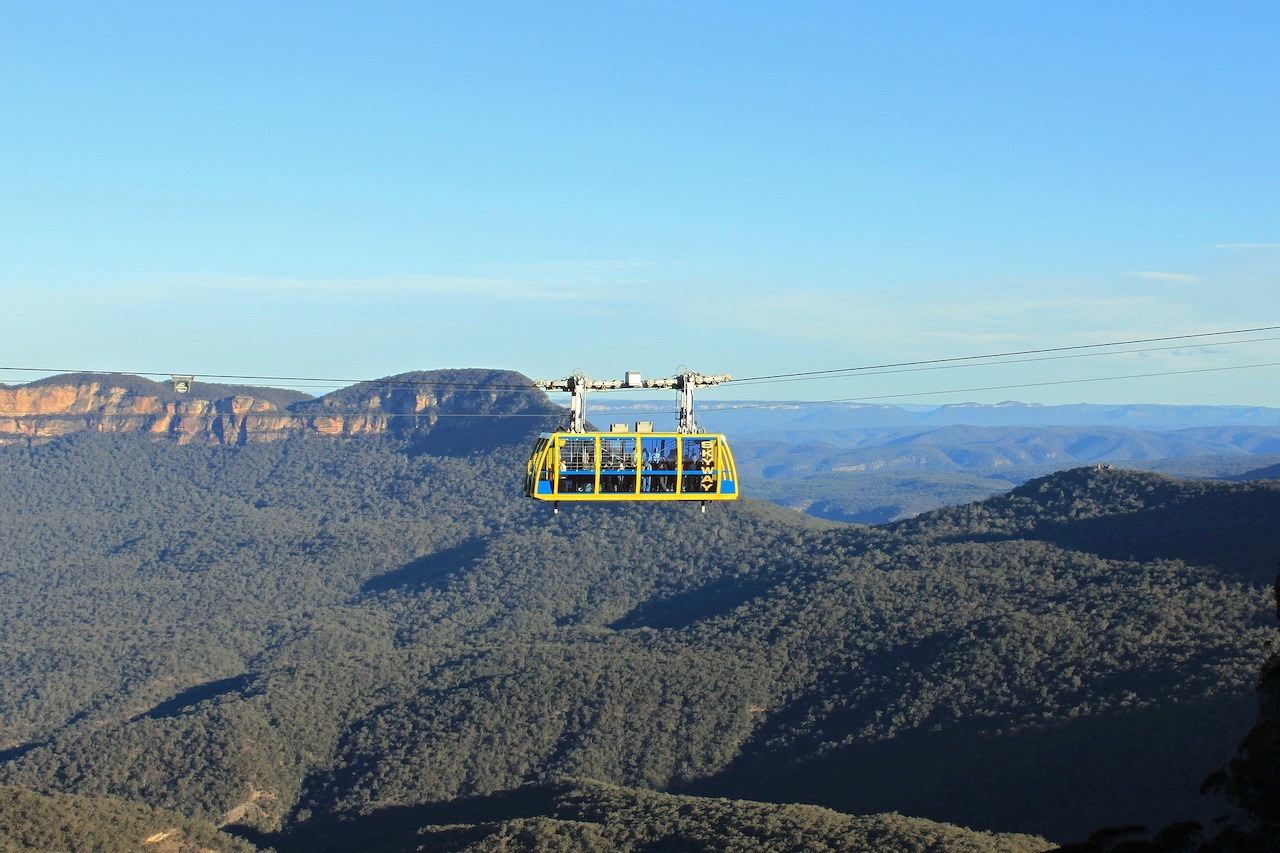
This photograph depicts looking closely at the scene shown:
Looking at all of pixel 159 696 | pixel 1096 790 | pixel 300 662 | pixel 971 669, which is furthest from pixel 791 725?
pixel 159 696

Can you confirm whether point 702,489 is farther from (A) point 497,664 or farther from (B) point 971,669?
(A) point 497,664

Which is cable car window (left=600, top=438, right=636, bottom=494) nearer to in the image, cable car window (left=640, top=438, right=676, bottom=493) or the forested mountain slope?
cable car window (left=640, top=438, right=676, bottom=493)

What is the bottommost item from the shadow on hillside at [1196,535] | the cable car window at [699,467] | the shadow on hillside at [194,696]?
the shadow on hillside at [194,696]

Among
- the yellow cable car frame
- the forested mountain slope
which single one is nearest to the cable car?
the yellow cable car frame

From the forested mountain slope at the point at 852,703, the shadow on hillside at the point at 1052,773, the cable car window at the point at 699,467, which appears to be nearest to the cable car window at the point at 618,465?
the cable car window at the point at 699,467

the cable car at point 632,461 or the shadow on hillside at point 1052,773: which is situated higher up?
the cable car at point 632,461

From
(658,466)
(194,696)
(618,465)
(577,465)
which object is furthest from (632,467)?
(194,696)

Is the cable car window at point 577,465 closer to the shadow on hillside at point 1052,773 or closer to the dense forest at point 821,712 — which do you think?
the dense forest at point 821,712
